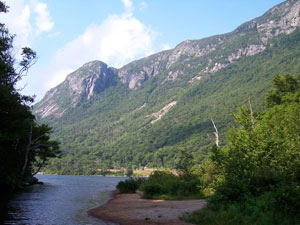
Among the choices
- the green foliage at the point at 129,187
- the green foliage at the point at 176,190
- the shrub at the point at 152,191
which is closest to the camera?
the green foliage at the point at 176,190

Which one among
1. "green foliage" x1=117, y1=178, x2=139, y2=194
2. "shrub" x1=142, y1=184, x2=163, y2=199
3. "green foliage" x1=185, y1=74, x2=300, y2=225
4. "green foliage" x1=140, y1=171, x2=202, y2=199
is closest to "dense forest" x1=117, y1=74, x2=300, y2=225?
"green foliage" x1=185, y1=74, x2=300, y2=225

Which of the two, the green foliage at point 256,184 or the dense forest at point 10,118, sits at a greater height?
the dense forest at point 10,118

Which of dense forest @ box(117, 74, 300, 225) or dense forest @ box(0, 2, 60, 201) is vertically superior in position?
dense forest @ box(0, 2, 60, 201)

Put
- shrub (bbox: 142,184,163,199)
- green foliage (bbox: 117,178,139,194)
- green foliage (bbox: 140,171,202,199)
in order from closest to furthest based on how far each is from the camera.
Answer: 1. green foliage (bbox: 140,171,202,199)
2. shrub (bbox: 142,184,163,199)
3. green foliage (bbox: 117,178,139,194)

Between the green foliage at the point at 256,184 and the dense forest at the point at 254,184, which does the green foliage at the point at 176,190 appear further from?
the green foliage at the point at 256,184

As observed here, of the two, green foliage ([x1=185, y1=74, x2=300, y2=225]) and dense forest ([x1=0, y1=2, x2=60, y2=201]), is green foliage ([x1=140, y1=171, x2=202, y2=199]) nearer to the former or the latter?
green foliage ([x1=185, y1=74, x2=300, y2=225])

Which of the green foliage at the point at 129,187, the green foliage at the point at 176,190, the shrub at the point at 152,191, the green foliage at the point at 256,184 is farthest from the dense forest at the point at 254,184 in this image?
the green foliage at the point at 129,187

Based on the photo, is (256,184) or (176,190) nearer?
(256,184)

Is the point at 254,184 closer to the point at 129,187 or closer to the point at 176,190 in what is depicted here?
the point at 176,190

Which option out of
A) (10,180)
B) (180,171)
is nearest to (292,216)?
(180,171)

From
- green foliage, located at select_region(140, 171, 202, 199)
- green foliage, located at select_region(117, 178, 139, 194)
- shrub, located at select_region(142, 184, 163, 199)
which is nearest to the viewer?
green foliage, located at select_region(140, 171, 202, 199)

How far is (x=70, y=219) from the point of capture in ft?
55.7

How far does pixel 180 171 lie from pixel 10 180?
19.1m

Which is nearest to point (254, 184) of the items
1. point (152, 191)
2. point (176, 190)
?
point (176, 190)
